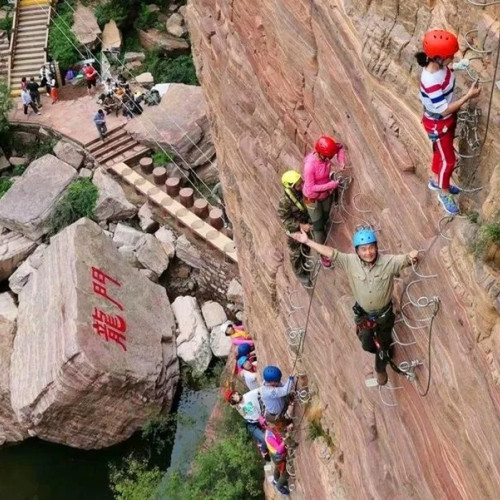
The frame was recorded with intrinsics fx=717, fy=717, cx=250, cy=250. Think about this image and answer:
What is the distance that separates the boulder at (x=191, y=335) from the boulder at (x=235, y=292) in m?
0.79

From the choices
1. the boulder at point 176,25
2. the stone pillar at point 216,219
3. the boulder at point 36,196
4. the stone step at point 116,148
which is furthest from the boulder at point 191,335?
the boulder at point 176,25

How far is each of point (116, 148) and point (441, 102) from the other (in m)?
14.3

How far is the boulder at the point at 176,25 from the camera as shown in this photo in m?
21.1

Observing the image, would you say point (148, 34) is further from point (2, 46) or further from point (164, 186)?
point (164, 186)

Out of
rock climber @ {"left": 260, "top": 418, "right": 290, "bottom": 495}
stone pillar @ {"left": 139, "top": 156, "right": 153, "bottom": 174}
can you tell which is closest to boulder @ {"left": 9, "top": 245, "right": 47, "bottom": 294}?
stone pillar @ {"left": 139, "top": 156, "right": 153, "bottom": 174}

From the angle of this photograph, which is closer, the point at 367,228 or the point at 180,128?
the point at 367,228

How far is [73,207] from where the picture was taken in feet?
56.1

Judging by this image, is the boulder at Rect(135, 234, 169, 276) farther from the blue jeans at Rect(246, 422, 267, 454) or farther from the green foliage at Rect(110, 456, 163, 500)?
the blue jeans at Rect(246, 422, 267, 454)

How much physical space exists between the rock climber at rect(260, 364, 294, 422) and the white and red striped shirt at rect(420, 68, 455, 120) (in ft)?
14.7

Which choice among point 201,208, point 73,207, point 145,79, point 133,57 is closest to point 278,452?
point 201,208

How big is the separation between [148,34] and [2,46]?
437cm

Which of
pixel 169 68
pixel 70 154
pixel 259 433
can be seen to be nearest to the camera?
pixel 259 433

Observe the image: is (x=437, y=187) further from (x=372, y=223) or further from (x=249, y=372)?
(x=249, y=372)

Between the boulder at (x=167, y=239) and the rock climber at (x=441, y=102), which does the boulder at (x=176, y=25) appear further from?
the rock climber at (x=441, y=102)
